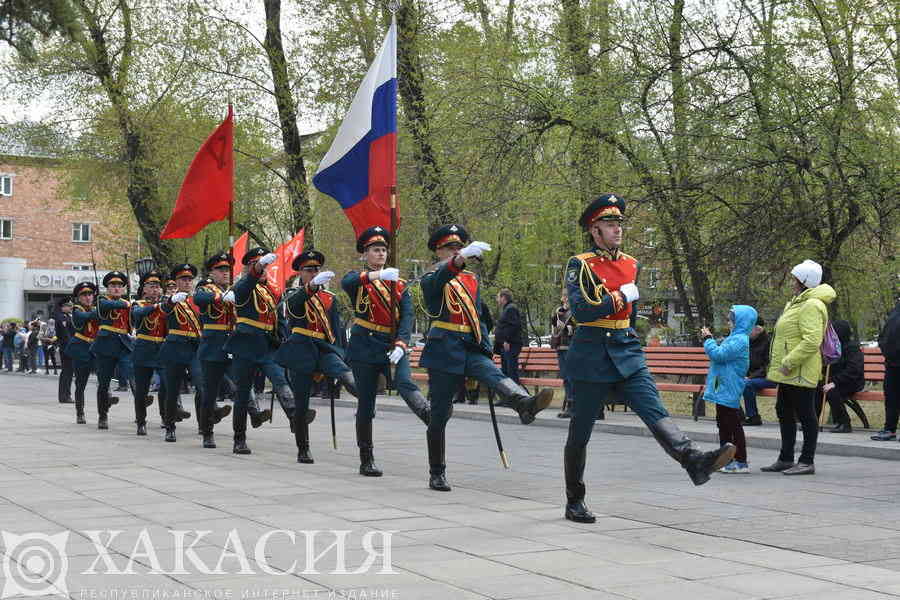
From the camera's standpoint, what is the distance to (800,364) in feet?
35.1

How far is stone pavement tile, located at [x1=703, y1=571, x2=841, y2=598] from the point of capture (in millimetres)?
5613

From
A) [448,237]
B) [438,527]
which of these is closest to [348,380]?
[448,237]

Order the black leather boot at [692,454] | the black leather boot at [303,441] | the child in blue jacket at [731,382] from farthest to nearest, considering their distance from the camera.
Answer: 1. the black leather boot at [303,441]
2. the child in blue jacket at [731,382]
3. the black leather boot at [692,454]

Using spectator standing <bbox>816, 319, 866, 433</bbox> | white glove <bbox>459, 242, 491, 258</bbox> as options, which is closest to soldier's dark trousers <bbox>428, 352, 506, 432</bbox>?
white glove <bbox>459, 242, 491, 258</bbox>

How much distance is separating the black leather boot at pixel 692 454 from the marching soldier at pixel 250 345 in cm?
517

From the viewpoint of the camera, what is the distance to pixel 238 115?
30328 mm

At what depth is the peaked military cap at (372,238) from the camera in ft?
32.7

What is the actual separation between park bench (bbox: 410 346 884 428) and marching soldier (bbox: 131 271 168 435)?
16.2 feet

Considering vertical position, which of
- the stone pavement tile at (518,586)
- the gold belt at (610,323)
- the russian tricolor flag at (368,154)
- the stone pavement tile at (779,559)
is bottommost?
the stone pavement tile at (518,586)

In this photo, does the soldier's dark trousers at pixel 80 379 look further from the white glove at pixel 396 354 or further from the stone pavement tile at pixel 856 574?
the stone pavement tile at pixel 856 574

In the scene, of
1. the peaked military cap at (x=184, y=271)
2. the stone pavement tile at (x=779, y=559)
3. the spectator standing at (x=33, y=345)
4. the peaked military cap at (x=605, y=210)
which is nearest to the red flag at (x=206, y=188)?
the peaked military cap at (x=184, y=271)

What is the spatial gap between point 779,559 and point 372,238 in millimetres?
4608

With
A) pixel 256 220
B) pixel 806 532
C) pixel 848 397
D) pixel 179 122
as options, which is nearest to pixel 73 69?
pixel 179 122

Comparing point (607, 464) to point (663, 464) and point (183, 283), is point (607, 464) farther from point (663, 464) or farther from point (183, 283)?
point (183, 283)
